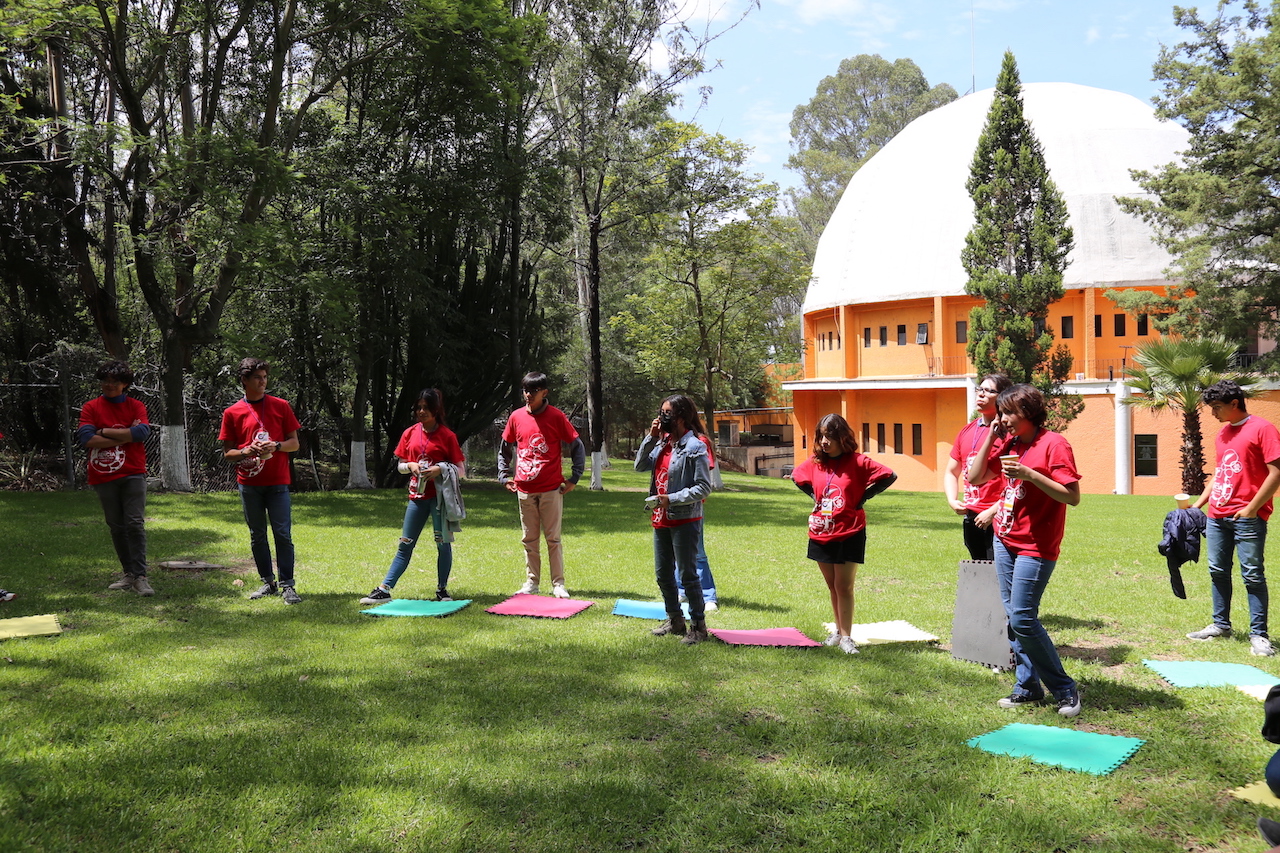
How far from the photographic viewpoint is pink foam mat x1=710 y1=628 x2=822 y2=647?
6398 millimetres

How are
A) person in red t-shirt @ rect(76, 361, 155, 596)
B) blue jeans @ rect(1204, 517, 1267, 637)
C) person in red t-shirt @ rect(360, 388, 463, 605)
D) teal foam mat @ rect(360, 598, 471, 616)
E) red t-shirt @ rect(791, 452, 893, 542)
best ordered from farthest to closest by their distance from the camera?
person in red t-shirt @ rect(360, 388, 463, 605)
person in red t-shirt @ rect(76, 361, 155, 596)
teal foam mat @ rect(360, 598, 471, 616)
blue jeans @ rect(1204, 517, 1267, 637)
red t-shirt @ rect(791, 452, 893, 542)

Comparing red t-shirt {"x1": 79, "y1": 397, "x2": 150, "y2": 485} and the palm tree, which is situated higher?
the palm tree

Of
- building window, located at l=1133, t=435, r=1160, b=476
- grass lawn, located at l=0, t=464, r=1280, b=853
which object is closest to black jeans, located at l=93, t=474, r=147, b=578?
grass lawn, located at l=0, t=464, r=1280, b=853

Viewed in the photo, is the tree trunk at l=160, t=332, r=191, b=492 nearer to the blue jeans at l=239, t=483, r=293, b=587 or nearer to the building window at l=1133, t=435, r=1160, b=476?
the blue jeans at l=239, t=483, r=293, b=587

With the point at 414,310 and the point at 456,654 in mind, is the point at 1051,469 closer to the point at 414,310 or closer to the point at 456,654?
the point at 456,654

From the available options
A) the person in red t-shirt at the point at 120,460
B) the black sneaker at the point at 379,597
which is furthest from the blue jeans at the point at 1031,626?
the person in red t-shirt at the point at 120,460

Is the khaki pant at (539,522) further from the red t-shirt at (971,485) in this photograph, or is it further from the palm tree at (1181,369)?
the palm tree at (1181,369)

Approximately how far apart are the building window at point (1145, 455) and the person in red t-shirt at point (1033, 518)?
30.7 metres

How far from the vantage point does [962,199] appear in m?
34.9

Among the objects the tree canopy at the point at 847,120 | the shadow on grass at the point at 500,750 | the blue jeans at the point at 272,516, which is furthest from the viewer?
the tree canopy at the point at 847,120

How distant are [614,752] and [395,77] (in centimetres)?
1808

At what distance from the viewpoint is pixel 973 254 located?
1140 inches

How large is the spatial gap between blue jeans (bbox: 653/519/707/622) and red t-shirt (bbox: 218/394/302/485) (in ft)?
10.9

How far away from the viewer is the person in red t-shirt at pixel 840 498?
5.98m
